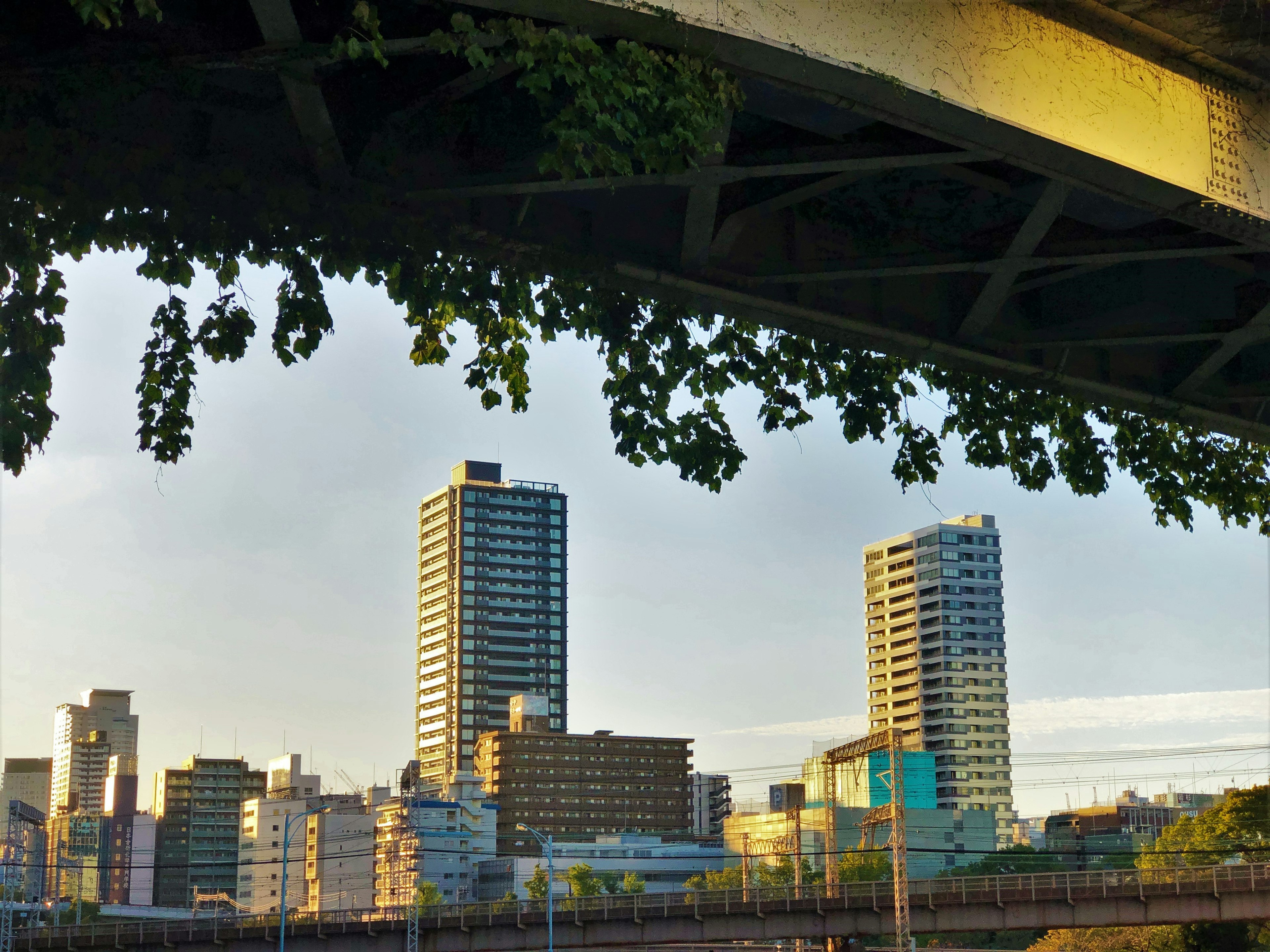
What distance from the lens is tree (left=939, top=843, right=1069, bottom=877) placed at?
413ft

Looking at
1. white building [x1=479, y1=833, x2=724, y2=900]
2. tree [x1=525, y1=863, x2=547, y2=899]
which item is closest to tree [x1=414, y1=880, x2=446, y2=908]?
white building [x1=479, y1=833, x2=724, y2=900]

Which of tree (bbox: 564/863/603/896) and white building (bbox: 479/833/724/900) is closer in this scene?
tree (bbox: 564/863/603/896)

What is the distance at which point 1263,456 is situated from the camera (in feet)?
40.1

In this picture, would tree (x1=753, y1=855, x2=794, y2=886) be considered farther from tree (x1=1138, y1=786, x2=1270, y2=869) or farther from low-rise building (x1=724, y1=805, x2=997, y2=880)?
tree (x1=1138, y1=786, x2=1270, y2=869)

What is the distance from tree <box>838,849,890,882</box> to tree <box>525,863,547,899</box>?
26187 mm

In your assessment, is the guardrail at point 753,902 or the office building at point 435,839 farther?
the office building at point 435,839

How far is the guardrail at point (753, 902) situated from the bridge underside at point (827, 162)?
52813 millimetres

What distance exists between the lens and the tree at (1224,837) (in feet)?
291

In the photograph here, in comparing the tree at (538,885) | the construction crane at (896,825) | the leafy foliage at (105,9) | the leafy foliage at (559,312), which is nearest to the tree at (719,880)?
the tree at (538,885)

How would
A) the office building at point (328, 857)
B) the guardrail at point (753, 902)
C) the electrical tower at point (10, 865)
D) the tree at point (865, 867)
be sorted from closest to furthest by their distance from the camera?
the guardrail at point (753, 902)
the electrical tower at point (10, 865)
the tree at point (865, 867)
the office building at point (328, 857)

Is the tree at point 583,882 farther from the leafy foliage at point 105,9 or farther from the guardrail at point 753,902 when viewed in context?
the leafy foliage at point 105,9

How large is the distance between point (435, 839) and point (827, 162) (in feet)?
535

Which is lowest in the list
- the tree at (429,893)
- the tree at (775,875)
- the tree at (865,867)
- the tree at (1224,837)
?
the tree at (429,893)

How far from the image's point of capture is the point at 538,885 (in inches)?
5586
